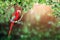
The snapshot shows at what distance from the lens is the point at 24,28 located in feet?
9.89

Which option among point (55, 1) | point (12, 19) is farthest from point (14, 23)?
point (55, 1)

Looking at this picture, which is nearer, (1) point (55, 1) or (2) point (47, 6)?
(2) point (47, 6)

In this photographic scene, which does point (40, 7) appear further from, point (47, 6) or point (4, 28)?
point (4, 28)

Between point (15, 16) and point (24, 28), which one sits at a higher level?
point (15, 16)

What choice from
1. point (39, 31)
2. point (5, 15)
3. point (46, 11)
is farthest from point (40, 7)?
point (5, 15)

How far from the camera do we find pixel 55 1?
3.35 meters

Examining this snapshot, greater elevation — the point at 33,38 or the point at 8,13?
the point at 8,13

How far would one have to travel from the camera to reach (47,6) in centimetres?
308

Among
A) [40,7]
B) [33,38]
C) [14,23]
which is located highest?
[40,7]

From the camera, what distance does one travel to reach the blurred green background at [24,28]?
2.96 m

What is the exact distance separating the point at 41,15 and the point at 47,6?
188 mm

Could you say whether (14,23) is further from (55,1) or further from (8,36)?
(55,1)

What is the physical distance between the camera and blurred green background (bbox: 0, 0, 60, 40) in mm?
2963

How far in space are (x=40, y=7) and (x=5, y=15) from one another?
574mm
